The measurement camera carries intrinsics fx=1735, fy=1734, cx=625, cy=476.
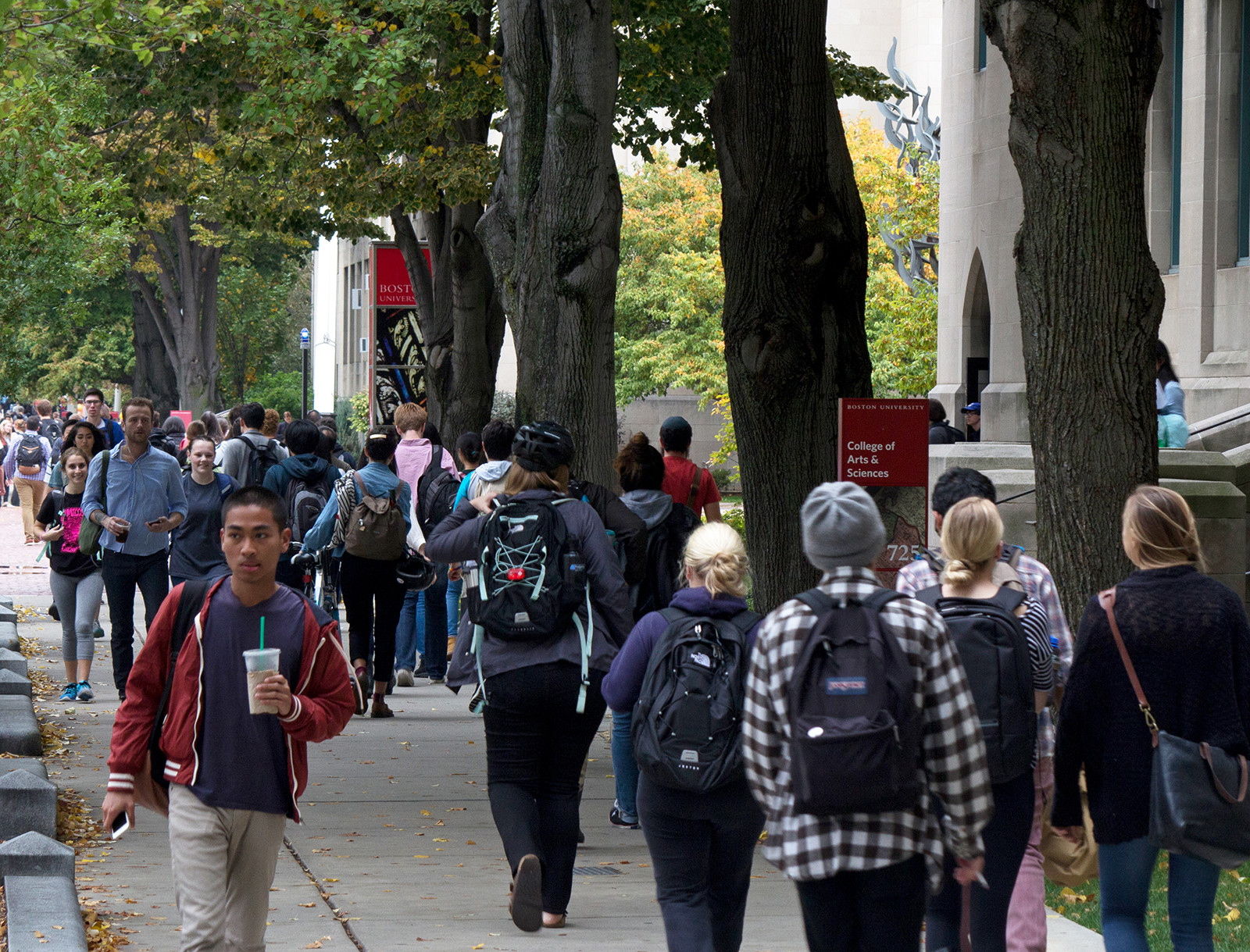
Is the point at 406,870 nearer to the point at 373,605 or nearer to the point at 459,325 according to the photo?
the point at 373,605

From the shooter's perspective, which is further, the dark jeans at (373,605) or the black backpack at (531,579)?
the dark jeans at (373,605)

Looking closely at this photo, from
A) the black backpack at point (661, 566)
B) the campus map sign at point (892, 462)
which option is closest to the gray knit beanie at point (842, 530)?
the black backpack at point (661, 566)

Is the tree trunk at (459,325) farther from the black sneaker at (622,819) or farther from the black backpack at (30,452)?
the black sneaker at (622,819)

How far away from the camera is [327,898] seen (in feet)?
24.3

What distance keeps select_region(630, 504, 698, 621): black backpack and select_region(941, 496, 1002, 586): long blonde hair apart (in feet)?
10.3

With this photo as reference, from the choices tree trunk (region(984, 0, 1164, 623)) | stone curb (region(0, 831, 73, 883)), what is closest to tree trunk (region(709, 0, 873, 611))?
tree trunk (region(984, 0, 1164, 623))

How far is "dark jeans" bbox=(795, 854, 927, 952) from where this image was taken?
13.9 feet

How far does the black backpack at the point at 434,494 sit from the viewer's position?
42.4 feet

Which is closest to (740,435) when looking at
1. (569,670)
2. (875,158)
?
(569,670)

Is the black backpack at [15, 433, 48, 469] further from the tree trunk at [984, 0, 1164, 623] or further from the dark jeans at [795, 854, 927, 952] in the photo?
the dark jeans at [795, 854, 927, 952]

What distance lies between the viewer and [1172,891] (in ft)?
17.0

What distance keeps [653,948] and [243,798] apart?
7.42ft

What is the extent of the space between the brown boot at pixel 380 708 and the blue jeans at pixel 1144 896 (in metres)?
7.67

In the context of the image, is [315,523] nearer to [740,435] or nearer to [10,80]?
[740,435]
